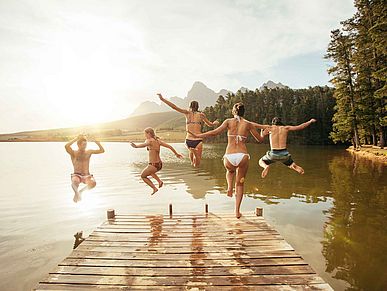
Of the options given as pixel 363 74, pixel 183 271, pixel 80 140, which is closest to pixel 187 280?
pixel 183 271

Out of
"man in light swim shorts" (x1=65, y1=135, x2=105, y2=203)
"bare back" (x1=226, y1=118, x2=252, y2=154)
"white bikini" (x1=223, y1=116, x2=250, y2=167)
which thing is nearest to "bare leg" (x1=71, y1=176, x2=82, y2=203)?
"man in light swim shorts" (x1=65, y1=135, x2=105, y2=203)

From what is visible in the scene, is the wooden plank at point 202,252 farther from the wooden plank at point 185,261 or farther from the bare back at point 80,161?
the bare back at point 80,161

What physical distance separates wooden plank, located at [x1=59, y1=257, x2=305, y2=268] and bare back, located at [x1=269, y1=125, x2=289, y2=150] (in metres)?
4.02

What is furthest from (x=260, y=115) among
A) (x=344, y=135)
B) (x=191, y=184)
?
(x=191, y=184)

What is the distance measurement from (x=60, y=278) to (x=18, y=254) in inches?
211

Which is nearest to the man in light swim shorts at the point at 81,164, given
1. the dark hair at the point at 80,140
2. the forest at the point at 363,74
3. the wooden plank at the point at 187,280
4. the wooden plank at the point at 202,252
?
the dark hair at the point at 80,140

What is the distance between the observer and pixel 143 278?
5.72 meters

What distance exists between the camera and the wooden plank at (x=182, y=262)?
6.25 meters

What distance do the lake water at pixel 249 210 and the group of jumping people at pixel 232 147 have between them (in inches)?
121

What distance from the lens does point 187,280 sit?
5.60m

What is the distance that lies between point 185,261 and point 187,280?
32.9 inches

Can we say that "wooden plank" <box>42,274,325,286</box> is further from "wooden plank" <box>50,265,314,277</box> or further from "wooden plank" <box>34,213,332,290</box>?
"wooden plank" <box>50,265,314,277</box>

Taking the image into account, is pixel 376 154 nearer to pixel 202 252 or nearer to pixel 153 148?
pixel 153 148

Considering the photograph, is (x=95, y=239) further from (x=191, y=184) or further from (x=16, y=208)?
(x=191, y=184)
